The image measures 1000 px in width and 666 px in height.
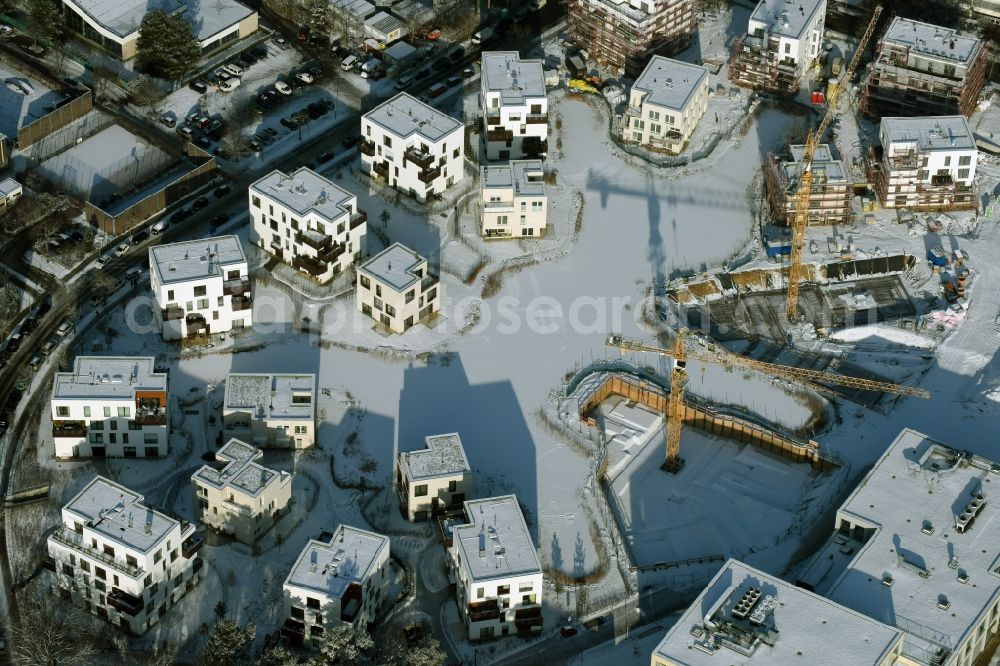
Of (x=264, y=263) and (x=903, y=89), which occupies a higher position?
(x=903, y=89)

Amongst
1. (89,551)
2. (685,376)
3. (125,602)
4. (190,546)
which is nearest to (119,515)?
(89,551)

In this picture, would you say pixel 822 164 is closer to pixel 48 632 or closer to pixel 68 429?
pixel 68 429

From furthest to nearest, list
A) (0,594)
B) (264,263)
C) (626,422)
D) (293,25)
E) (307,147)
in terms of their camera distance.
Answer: (293,25) < (307,147) < (264,263) < (626,422) < (0,594)

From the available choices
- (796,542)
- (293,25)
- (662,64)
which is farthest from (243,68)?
(796,542)

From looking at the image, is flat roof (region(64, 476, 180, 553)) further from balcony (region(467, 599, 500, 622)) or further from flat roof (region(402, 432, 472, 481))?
balcony (region(467, 599, 500, 622))

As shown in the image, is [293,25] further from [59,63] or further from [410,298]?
[410,298]
